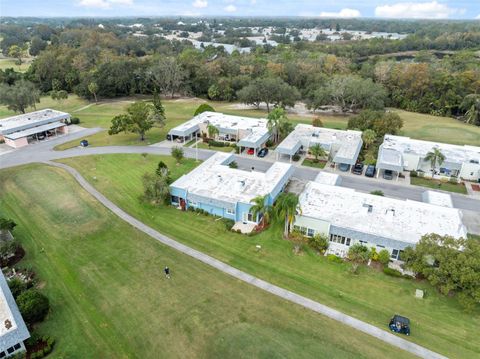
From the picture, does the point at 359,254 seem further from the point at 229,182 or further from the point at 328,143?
the point at 328,143

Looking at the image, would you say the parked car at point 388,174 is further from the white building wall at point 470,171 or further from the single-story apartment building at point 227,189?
the single-story apartment building at point 227,189

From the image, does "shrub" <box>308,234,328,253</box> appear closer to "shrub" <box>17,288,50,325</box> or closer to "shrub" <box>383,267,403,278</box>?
"shrub" <box>383,267,403,278</box>

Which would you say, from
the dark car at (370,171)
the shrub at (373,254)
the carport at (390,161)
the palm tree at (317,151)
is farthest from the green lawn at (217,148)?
the shrub at (373,254)

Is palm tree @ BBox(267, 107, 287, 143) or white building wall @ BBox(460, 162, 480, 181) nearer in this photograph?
white building wall @ BBox(460, 162, 480, 181)

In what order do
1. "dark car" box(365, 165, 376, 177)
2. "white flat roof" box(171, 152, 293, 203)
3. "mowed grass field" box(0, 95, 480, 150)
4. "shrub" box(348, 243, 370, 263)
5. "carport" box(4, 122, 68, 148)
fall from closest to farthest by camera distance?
"shrub" box(348, 243, 370, 263) → "white flat roof" box(171, 152, 293, 203) → "dark car" box(365, 165, 376, 177) → "carport" box(4, 122, 68, 148) → "mowed grass field" box(0, 95, 480, 150)

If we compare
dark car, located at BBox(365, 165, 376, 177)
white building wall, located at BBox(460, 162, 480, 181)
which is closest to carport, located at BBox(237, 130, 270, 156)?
dark car, located at BBox(365, 165, 376, 177)

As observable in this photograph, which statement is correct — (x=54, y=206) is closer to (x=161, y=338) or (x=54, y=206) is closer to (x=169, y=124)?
(x=161, y=338)

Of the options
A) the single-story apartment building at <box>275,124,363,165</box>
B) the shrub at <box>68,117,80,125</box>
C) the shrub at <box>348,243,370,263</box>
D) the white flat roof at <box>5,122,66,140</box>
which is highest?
the single-story apartment building at <box>275,124,363,165</box>
